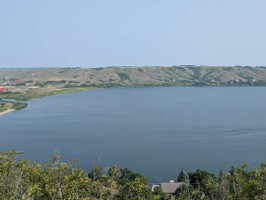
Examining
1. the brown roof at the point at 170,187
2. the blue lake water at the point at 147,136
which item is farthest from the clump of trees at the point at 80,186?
the blue lake water at the point at 147,136

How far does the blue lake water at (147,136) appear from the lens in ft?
161

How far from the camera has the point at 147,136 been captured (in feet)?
213

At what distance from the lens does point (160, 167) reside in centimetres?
4647

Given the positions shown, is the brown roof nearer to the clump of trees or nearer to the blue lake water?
the blue lake water

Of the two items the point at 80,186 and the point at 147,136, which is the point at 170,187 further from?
the point at 147,136

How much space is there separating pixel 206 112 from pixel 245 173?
74937 mm

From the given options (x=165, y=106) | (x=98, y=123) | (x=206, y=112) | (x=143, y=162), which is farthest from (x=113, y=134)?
(x=165, y=106)

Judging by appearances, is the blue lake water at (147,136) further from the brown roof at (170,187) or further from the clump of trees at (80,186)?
the clump of trees at (80,186)

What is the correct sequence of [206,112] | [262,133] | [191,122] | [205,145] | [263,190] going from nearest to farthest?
1. [263,190]
2. [205,145]
3. [262,133]
4. [191,122]
5. [206,112]

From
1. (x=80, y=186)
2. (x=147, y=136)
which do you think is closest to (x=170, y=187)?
(x=80, y=186)

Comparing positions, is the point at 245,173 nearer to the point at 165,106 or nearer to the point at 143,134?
the point at 143,134

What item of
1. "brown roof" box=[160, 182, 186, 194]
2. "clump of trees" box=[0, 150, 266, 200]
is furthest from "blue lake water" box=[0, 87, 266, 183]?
"clump of trees" box=[0, 150, 266, 200]

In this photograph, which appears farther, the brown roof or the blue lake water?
the blue lake water

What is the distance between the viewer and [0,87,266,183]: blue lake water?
49.2 meters
